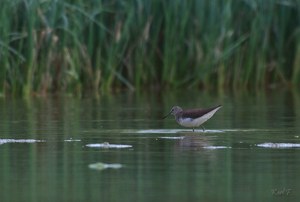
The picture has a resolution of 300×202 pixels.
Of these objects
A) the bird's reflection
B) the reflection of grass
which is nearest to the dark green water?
the bird's reflection

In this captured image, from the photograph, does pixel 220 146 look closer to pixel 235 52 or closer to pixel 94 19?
pixel 94 19

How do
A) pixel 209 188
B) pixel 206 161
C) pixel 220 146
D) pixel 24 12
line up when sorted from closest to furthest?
pixel 209 188 < pixel 206 161 < pixel 220 146 < pixel 24 12

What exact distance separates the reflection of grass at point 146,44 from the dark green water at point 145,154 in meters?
1.40

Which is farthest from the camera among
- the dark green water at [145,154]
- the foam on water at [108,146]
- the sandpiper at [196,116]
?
the sandpiper at [196,116]

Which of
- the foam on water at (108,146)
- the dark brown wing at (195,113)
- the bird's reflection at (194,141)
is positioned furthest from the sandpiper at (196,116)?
the foam on water at (108,146)

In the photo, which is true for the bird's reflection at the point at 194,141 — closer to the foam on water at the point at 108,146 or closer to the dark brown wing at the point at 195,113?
the dark brown wing at the point at 195,113

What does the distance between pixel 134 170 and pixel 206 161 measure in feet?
2.66

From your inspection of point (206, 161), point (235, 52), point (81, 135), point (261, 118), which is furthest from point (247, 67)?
point (206, 161)

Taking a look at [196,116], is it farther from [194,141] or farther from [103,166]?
[103,166]

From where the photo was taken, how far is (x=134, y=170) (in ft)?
30.1

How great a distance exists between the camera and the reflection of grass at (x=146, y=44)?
58.3 feet

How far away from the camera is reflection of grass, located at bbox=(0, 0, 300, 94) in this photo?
17.8 m

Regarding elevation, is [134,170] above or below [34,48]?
below

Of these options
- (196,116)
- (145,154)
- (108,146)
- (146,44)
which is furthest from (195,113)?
(146,44)
